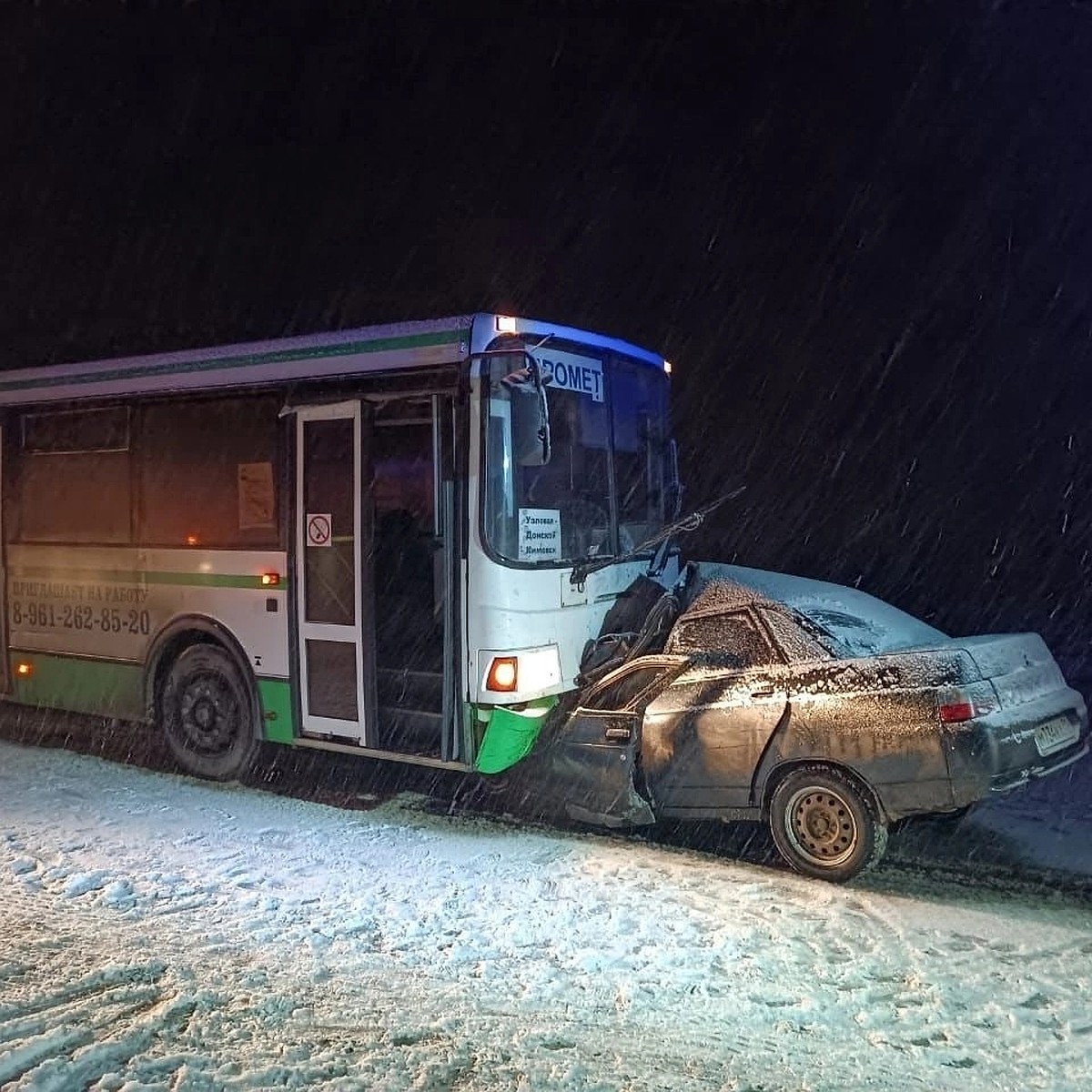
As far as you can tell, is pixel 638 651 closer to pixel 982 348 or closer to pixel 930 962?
pixel 930 962

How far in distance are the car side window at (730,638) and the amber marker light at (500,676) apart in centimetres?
102

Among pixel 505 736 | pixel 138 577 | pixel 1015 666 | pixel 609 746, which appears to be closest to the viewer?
pixel 1015 666

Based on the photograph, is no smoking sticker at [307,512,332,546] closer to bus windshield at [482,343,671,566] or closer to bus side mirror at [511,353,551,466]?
bus windshield at [482,343,671,566]

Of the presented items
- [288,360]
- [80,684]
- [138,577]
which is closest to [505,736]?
[288,360]

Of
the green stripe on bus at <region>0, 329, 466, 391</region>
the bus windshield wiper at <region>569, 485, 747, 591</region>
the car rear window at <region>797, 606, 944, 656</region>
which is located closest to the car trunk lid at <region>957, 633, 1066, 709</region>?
the car rear window at <region>797, 606, 944, 656</region>

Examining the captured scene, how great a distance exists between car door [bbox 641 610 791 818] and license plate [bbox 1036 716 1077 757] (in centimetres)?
135

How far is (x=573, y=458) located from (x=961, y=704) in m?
3.07

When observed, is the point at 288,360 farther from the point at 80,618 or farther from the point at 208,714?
the point at 80,618

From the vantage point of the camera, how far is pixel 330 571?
294 inches

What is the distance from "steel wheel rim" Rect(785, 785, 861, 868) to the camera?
18.8 feet

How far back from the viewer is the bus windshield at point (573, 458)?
667cm

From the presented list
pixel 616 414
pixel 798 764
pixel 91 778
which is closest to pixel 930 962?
pixel 798 764

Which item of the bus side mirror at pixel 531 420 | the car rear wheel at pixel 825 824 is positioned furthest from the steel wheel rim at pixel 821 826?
the bus side mirror at pixel 531 420

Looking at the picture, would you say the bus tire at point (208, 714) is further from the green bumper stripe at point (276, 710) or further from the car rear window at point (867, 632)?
the car rear window at point (867, 632)
